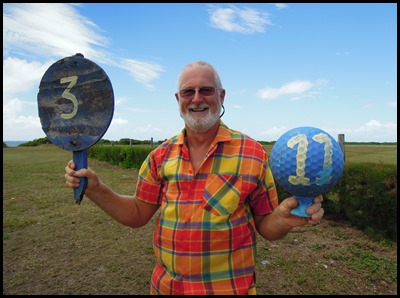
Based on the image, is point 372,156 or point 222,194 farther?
point 372,156

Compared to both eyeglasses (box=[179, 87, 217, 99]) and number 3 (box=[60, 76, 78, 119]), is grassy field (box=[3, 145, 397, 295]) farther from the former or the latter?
eyeglasses (box=[179, 87, 217, 99])

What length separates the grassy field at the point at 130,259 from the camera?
12.5ft

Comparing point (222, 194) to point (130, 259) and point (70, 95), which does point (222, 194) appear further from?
point (130, 259)

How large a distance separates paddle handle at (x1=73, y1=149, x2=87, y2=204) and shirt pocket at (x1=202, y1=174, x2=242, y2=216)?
0.71 metres

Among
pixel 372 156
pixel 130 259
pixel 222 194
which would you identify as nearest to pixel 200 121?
pixel 222 194

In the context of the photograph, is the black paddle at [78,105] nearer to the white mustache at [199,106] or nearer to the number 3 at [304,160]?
the white mustache at [199,106]

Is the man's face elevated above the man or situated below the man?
above

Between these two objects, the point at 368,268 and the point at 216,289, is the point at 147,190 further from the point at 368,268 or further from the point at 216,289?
the point at 368,268

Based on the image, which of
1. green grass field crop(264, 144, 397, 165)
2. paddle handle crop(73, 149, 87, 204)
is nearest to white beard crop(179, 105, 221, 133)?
paddle handle crop(73, 149, 87, 204)

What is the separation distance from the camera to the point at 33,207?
7410 millimetres

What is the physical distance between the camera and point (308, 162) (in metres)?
1.60

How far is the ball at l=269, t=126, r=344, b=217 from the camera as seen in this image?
5.26 ft

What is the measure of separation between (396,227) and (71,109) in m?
5.06

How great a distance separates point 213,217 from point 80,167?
0.84 metres
